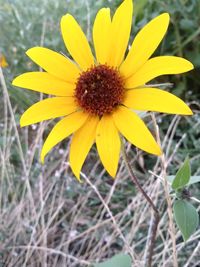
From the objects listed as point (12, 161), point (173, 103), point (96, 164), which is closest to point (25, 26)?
point (12, 161)

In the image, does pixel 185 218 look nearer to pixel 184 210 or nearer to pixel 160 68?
pixel 184 210

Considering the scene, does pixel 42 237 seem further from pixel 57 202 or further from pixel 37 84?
pixel 37 84

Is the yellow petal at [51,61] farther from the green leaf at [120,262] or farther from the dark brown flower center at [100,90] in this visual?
the green leaf at [120,262]

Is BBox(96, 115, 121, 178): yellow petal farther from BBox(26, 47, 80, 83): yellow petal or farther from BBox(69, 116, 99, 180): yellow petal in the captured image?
BBox(26, 47, 80, 83): yellow petal

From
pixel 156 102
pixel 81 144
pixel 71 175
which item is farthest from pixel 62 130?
pixel 71 175

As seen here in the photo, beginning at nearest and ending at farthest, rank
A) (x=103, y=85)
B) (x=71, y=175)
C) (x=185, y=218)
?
1. (x=185, y=218)
2. (x=103, y=85)
3. (x=71, y=175)

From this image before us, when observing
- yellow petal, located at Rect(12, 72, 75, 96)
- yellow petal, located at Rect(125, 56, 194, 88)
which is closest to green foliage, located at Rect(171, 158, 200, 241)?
yellow petal, located at Rect(125, 56, 194, 88)
